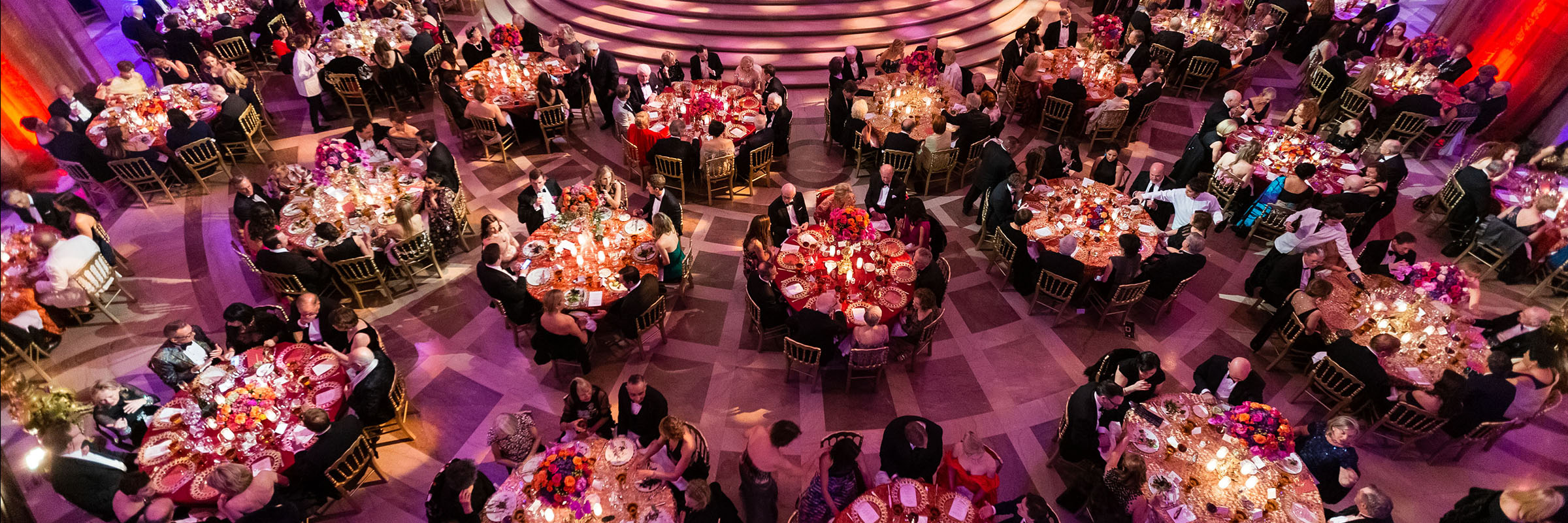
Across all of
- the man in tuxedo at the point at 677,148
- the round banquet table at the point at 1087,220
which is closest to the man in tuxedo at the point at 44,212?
the man in tuxedo at the point at 677,148

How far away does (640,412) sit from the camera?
6117 millimetres

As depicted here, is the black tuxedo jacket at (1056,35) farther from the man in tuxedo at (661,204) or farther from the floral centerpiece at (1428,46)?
the man in tuxedo at (661,204)

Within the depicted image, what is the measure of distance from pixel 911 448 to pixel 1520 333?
6.45m

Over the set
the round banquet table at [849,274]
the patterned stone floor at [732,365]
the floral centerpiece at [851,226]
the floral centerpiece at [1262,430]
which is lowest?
the patterned stone floor at [732,365]

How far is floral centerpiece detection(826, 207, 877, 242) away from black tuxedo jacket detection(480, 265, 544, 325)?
3.23 m

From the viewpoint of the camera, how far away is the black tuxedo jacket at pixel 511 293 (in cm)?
699

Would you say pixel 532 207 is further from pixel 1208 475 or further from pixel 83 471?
pixel 1208 475

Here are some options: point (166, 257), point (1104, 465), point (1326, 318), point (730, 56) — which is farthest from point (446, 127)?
point (1326, 318)

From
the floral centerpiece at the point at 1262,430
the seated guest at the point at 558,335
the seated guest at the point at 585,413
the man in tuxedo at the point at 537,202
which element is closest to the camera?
the floral centerpiece at the point at 1262,430

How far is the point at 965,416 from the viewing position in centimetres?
717

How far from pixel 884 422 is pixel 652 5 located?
32.1ft

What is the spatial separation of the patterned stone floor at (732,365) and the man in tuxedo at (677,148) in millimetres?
865

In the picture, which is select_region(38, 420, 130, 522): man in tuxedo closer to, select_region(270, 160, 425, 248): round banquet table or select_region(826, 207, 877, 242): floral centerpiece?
select_region(270, 160, 425, 248): round banquet table

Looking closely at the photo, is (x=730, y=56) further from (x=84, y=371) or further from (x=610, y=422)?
(x=84, y=371)
